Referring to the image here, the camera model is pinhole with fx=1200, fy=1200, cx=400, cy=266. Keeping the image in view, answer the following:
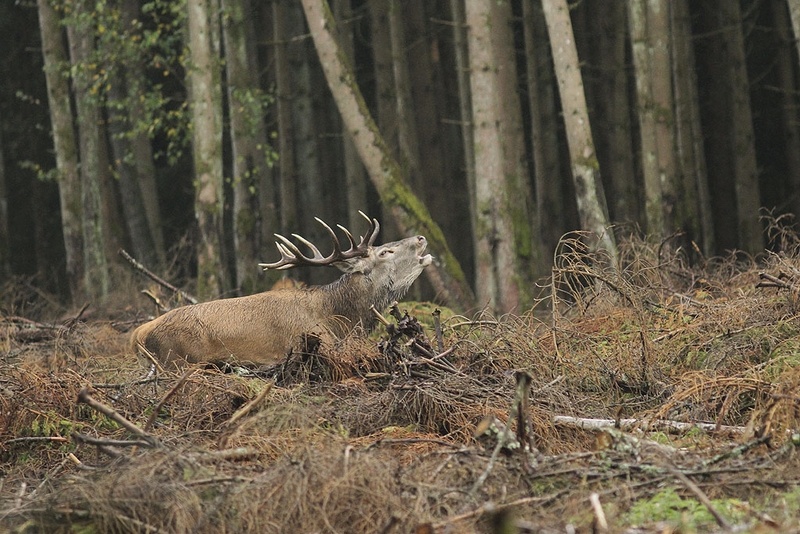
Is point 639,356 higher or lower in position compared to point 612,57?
lower

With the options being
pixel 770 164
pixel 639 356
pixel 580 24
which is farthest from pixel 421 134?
pixel 639 356

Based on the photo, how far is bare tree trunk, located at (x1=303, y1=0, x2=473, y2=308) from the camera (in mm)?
15406

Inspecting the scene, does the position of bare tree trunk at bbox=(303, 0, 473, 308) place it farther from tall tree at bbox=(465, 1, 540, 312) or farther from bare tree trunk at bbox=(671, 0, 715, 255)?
bare tree trunk at bbox=(671, 0, 715, 255)

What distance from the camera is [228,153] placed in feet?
111

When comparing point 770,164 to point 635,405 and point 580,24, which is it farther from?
point 635,405

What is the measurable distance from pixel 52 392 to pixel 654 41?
9791mm

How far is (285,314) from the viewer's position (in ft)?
37.6

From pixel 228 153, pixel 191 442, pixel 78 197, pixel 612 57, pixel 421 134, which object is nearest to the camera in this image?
pixel 191 442

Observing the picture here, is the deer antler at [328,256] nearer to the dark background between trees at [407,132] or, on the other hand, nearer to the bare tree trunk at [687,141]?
the dark background between trees at [407,132]

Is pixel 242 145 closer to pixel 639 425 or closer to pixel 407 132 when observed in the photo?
pixel 407 132

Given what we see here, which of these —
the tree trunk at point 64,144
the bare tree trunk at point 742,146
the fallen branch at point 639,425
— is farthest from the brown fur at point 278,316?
the bare tree trunk at point 742,146

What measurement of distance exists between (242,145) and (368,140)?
16.8 ft

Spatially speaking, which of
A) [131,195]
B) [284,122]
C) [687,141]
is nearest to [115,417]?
[687,141]

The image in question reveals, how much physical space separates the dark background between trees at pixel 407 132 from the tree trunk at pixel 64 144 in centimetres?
4
